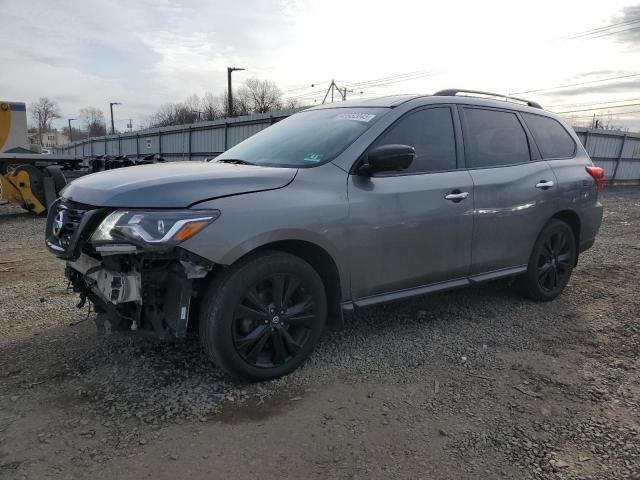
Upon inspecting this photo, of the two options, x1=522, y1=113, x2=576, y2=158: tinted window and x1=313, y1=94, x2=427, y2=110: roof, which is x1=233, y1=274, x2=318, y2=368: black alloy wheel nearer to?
x1=313, y1=94, x2=427, y2=110: roof

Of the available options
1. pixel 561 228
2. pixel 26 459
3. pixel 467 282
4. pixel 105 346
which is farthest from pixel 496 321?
pixel 26 459

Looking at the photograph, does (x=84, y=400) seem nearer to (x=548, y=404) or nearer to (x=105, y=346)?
(x=105, y=346)

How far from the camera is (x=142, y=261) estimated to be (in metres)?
2.74

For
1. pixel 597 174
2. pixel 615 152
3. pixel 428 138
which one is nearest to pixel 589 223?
pixel 597 174

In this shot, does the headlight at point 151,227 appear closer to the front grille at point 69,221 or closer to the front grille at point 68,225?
the front grille at point 68,225

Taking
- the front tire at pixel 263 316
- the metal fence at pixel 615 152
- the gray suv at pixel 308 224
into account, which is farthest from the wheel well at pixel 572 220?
the metal fence at pixel 615 152

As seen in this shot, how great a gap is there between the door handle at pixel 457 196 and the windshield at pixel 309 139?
0.81 m

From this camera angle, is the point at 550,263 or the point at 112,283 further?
the point at 550,263

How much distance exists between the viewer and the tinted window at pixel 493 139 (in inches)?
165

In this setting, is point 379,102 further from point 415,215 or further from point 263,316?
point 263,316

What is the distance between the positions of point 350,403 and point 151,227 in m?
1.54

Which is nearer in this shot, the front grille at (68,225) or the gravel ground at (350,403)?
the gravel ground at (350,403)

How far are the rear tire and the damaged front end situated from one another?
10.8 ft

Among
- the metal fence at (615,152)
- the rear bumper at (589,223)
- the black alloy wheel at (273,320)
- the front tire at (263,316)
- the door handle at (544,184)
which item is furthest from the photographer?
the metal fence at (615,152)
